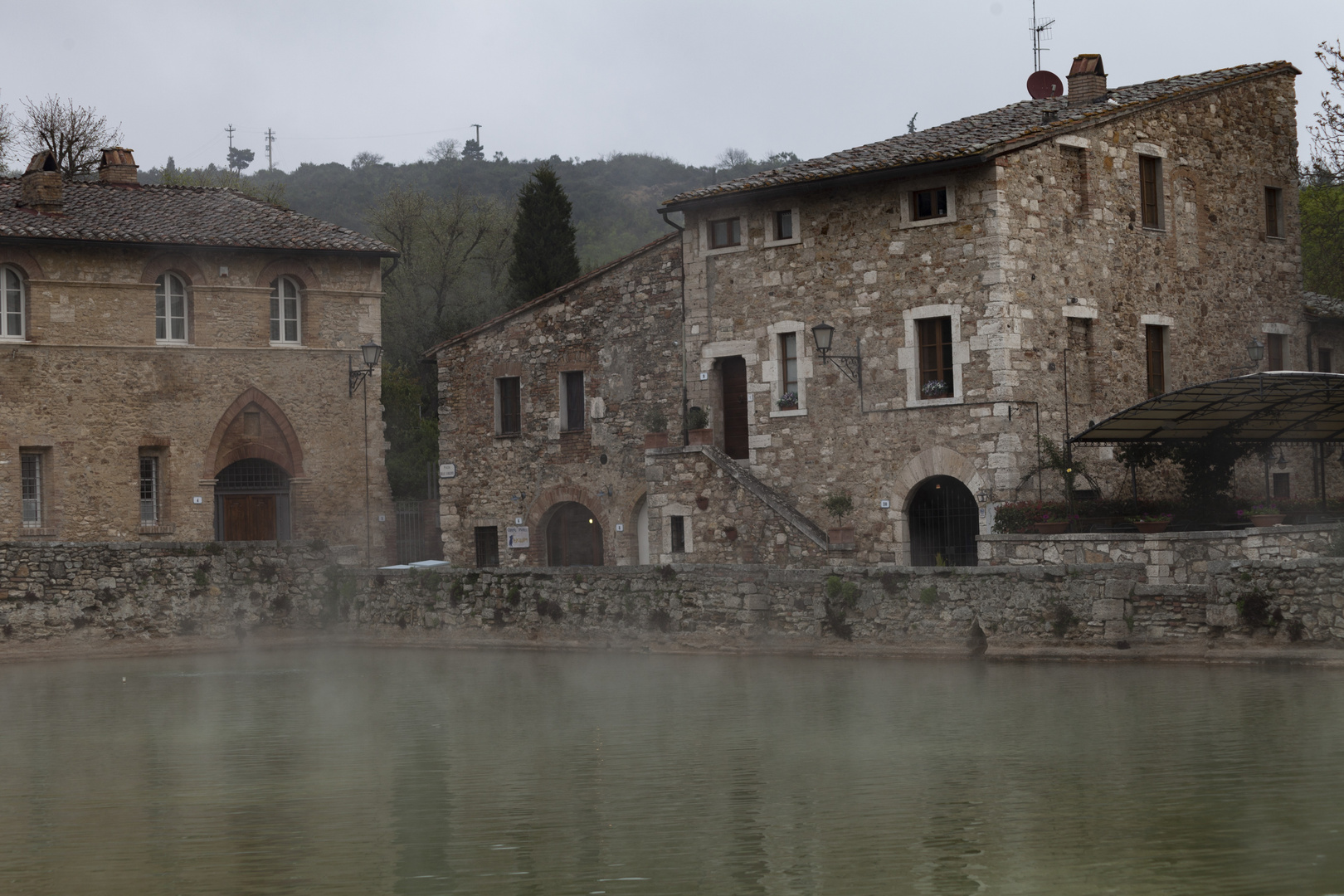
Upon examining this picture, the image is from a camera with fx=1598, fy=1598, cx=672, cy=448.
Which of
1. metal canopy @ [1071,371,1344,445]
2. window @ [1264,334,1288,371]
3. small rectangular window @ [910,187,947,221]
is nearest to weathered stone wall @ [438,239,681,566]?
small rectangular window @ [910,187,947,221]

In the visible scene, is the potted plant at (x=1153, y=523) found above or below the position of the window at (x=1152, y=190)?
below

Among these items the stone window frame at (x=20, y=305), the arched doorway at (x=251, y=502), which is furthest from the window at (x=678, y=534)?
the stone window frame at (x=20, y=305)

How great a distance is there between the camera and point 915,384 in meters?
25.6

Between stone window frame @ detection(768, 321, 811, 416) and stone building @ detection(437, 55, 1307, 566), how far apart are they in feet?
0.11

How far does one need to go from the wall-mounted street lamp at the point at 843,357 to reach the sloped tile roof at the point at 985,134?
8.27 ft

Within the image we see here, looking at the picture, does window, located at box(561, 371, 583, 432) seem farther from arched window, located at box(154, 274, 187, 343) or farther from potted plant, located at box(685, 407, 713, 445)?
arched window, located at box(154, 274, 187, 343)

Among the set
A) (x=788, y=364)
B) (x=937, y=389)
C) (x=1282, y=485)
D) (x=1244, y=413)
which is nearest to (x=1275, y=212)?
(x=1282, y=485)

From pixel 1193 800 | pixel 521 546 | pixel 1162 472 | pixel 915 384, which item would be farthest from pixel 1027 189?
pixel 1193 800

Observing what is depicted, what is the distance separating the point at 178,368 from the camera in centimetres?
Result: 3150

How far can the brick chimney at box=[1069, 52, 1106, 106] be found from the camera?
92.0 ft

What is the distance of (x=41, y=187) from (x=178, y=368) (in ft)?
14.5

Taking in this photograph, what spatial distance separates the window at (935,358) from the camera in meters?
25.5

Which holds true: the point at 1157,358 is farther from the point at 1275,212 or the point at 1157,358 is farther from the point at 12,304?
the point at 12,304

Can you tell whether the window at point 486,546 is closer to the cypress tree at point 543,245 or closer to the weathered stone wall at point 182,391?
the weathered stone wall at point 182,391
